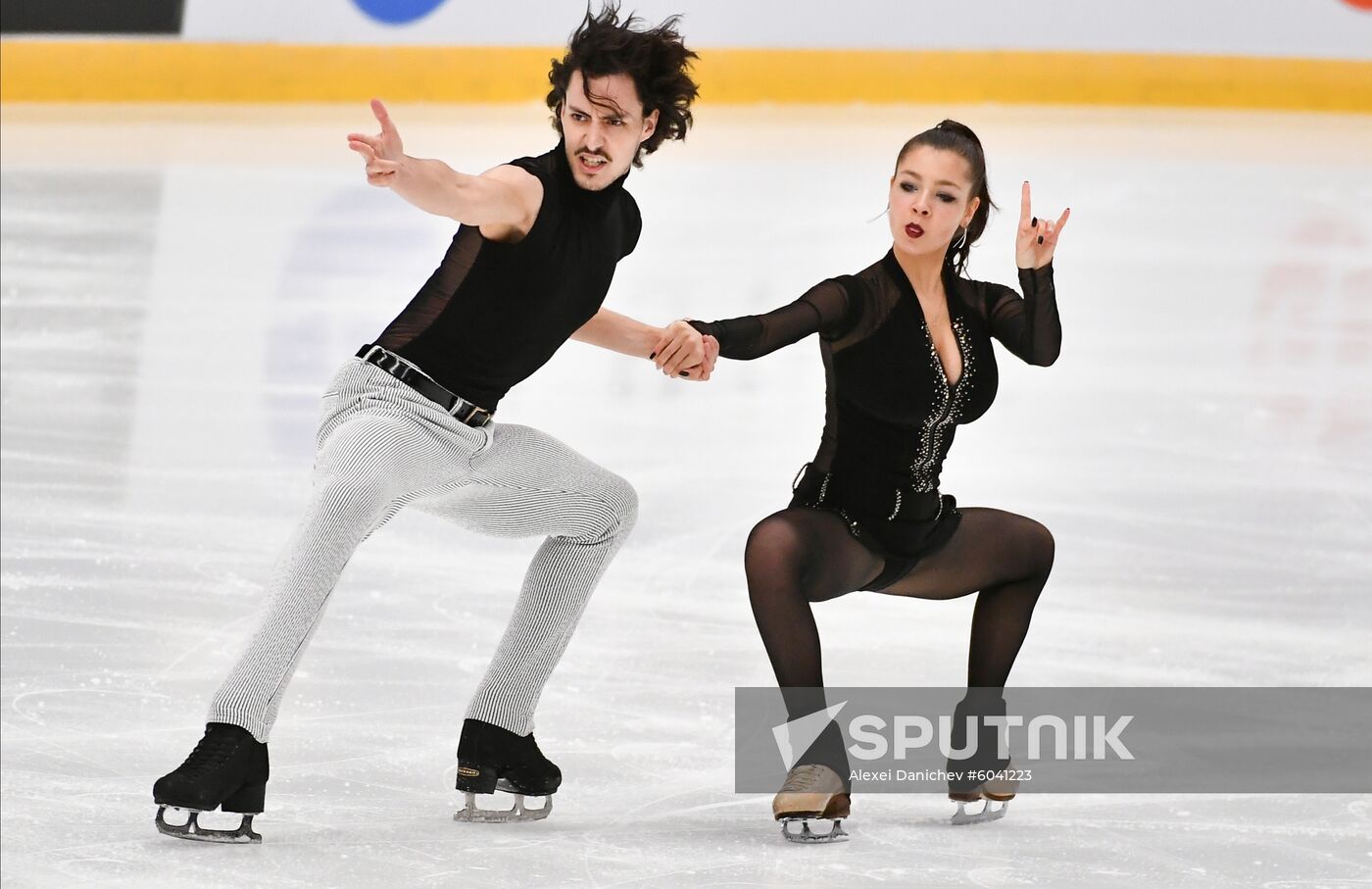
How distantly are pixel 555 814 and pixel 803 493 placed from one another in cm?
59

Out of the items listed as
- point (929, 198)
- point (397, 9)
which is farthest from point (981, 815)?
point (397, 9)

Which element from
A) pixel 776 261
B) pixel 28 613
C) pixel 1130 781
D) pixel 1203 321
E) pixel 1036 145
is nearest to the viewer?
pixel 1130 781

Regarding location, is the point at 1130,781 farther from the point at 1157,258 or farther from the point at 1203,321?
the point at 1157,258

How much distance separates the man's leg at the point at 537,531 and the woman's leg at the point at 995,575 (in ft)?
1.53

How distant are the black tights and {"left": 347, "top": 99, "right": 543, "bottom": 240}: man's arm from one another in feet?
1.82

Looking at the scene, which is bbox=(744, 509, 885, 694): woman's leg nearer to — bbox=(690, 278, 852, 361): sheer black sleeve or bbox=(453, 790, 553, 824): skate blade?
bbox=(690, 278, 852, 361): sheer black sleeve

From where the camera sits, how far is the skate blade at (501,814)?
104 inches

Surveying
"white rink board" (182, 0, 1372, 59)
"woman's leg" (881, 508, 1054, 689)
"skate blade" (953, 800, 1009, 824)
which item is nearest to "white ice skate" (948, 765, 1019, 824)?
"skate blade" (953, 800, 1009, 824)

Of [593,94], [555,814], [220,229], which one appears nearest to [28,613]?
[555,814]

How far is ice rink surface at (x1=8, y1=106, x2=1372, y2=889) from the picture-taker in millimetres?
2574

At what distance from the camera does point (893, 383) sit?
2.60 metres

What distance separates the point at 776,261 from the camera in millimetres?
6793

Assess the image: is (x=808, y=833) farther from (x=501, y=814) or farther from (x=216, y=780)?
(x=216, y=780)

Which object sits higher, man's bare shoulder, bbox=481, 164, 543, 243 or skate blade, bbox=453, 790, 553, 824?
man's bare shoulder, bbox=481, 164, 543, 243
